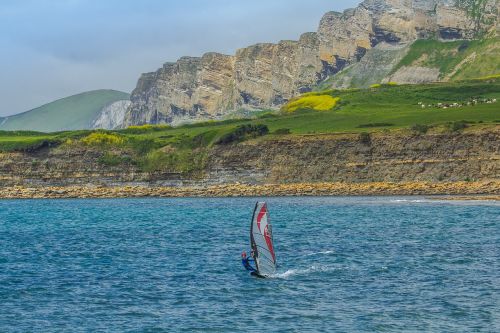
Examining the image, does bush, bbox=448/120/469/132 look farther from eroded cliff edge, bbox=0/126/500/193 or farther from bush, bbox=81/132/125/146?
bush, bbox=81/132/125/146

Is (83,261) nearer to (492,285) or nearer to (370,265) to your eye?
(370,265)

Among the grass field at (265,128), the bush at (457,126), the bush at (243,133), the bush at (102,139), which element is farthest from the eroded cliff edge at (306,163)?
the bush at (102,139)

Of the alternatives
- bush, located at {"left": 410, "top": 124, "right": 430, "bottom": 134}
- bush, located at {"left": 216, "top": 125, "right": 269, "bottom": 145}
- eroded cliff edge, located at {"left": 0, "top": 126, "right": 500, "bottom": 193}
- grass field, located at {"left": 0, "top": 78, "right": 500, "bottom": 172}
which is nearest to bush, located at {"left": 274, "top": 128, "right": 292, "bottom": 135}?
grass field, located at {"left": 0, "top": 78, "right": 500, "bottom": 172}

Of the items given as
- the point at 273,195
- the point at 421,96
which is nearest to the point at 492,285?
the point at 273,195

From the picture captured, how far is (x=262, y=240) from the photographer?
1404 inches

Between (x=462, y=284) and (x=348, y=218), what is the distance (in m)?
33.2

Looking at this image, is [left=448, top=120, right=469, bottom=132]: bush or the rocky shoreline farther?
[left=448, top=120, right=469, bottom=132]: bush

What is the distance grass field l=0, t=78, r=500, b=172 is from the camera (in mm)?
125938

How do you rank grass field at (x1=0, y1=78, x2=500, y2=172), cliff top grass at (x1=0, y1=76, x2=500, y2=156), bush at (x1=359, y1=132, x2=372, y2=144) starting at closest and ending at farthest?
bush at (x1=359, y1=132, x2=372, y2=144), grass field at (x1=0, y1=78, x2=500, y2=172), cliff top grass at (x1=0, y1=76, x2=500, y2=156)

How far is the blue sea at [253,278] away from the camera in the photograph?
27.4 m

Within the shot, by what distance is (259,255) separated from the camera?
120ft

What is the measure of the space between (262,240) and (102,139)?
10795 cm

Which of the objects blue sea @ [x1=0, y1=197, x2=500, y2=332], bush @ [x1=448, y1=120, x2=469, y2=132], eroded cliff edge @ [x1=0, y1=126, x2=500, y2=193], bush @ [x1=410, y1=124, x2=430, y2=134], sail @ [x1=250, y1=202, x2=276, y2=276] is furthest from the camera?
bush @ [x1=410, y1=124, x2=430, y2=134]

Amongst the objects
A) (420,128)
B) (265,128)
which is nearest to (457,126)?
(420,128)
